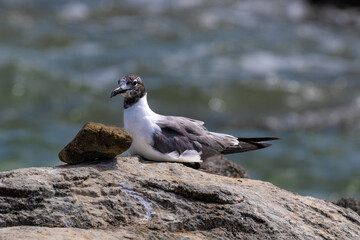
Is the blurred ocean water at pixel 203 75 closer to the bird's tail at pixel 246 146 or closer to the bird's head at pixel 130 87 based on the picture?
the bird's tail at pixel 246 146

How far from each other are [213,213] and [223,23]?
17719 millimetres

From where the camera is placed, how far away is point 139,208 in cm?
461

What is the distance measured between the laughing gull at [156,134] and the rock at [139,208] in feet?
1.15

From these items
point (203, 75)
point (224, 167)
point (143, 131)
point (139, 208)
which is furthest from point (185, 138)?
point (203, 75)

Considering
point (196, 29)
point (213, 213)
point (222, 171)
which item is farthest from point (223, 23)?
point (213, 213)

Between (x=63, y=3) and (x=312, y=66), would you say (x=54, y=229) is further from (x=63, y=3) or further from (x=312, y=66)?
(x=63, y=3)

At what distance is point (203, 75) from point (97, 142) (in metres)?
12.2

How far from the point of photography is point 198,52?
1872 cm

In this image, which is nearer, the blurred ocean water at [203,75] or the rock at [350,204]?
the rock at [350,204]

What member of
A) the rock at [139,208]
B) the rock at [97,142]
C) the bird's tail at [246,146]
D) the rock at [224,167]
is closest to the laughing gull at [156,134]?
the bird's tail at [246,146]

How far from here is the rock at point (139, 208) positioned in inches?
173

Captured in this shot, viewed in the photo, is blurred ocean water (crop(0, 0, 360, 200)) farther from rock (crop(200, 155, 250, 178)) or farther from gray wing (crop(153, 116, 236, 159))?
gray wing (crop(153, 116, 236, 159))

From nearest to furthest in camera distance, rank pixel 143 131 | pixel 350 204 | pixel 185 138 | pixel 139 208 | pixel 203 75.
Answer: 1. pixel 139 208
2. pixel 143 131
3. pixel 185 138
4. pixel 350 204
5. pixel 203 75

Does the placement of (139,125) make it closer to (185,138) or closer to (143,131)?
(143,131)
